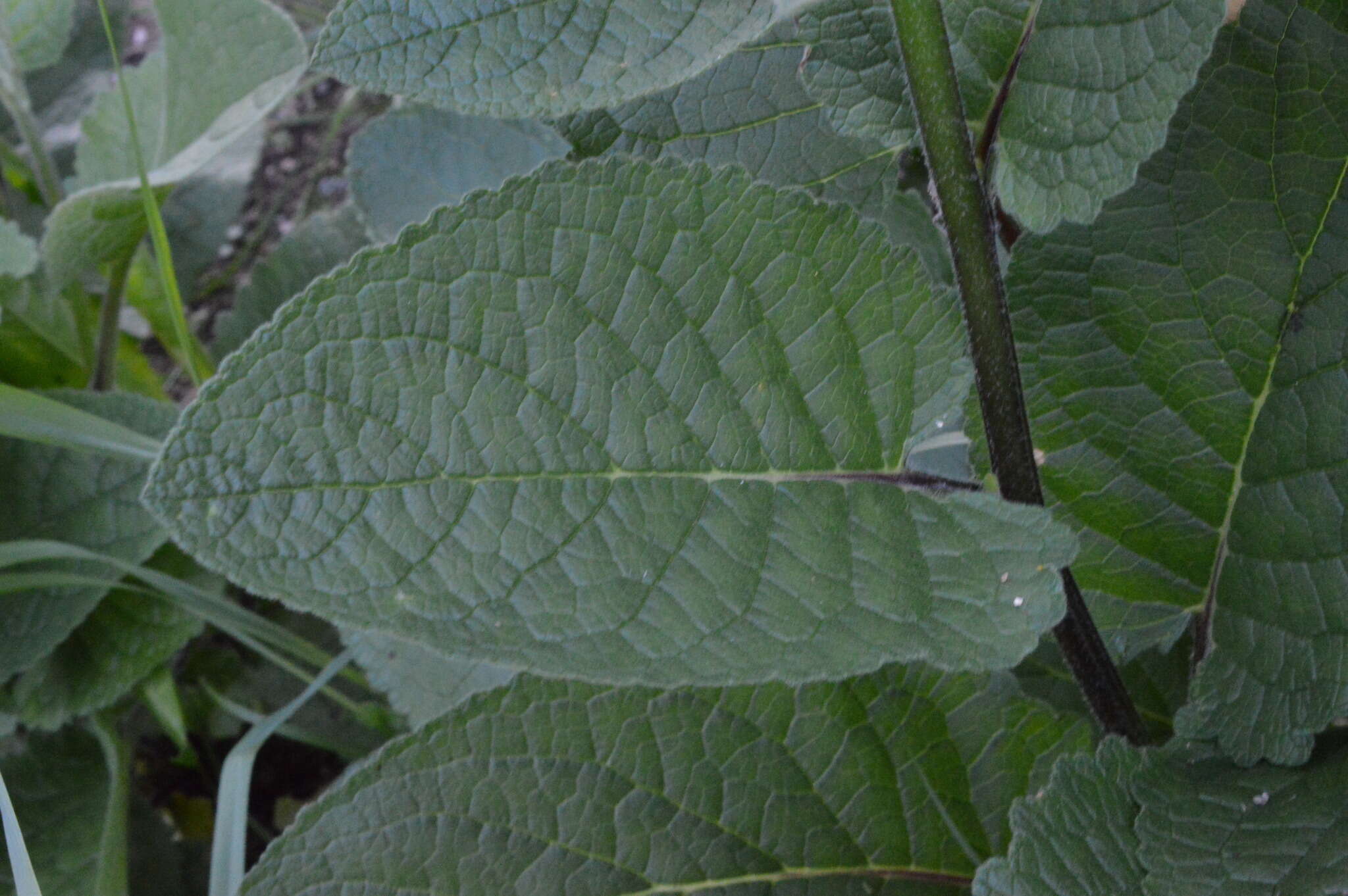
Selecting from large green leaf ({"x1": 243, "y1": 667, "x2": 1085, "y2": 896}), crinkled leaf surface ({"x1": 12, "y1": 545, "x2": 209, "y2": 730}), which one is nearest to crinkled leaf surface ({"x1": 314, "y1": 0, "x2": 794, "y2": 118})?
large green leaf ({"x1": 243, "y1": 667, "x2": 1085, "y2": 896})

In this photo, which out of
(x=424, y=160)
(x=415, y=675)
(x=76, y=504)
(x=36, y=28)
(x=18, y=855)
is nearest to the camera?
(x=18, y=855)

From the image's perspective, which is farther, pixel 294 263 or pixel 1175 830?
pixel 294 263

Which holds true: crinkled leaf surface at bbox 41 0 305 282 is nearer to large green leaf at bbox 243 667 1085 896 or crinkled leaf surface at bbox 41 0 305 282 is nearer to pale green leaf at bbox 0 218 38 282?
pale green leaf at bbox 0 218 38 282

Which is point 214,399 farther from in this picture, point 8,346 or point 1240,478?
point 8,346

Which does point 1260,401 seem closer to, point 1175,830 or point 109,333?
point 1175,830

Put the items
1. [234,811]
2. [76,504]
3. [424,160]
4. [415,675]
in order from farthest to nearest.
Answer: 1. [424,160]
2. [76,504]
3. [415,675]
4. [234,811]

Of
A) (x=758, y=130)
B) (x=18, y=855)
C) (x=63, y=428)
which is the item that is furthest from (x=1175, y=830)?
(x=63, y=428)
